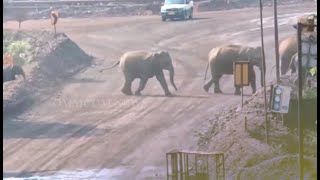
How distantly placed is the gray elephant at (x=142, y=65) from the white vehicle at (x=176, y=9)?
0.92 ft

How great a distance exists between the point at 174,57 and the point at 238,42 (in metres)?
0.48

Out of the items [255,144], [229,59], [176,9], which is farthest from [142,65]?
[255,144]

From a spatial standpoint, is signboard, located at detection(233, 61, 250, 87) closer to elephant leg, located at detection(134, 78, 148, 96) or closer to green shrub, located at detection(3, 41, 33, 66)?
elephant leg, located at detection(134, 78, 148, 96)

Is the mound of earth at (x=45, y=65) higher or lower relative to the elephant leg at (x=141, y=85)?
higher

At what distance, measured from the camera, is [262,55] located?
728 cm

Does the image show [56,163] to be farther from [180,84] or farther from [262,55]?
[262,55]

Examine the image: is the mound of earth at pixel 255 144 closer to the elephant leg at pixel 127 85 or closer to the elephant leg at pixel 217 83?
the elephant leg at pixel 217 83

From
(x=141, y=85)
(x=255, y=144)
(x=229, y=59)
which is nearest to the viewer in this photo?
(x=255, y=144)

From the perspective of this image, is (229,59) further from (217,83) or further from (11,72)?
(11,72)

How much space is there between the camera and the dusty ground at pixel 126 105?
278 inches

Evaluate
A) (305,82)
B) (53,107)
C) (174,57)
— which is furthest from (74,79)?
(305,82)

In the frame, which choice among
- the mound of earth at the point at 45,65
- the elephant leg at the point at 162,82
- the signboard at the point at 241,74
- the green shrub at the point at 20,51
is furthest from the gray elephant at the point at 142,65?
the green shrub at the point at 20,51

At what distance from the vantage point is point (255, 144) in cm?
711

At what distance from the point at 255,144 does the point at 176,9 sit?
1.12 m
